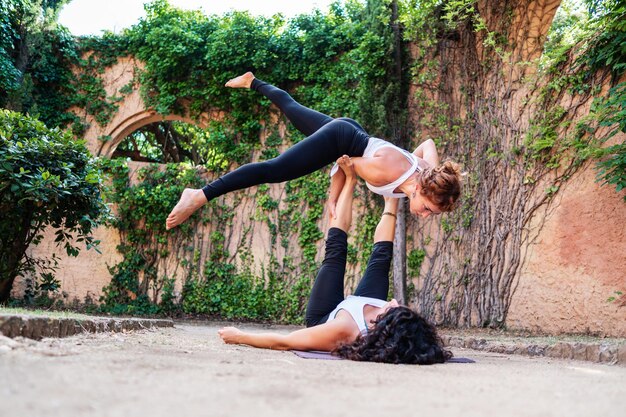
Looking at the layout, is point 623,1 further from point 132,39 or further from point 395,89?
point 132,39

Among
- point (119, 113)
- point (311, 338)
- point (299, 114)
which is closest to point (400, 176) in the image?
point (299, 114)

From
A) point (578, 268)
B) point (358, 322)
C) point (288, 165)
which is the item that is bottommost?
point (358, 322)

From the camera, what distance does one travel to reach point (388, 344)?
234 centimetres

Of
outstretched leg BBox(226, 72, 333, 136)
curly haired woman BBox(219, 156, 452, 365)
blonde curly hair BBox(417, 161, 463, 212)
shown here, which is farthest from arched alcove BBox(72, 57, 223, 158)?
blonde curly hair BBox(417, 161, 463, 212)

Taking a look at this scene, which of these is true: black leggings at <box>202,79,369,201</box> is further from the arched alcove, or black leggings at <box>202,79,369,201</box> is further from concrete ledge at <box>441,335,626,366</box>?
the arched alcove

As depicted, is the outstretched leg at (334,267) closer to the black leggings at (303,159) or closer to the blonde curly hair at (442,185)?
the black leggings at (303,159)

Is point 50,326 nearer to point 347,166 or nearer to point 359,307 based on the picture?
point 359,307

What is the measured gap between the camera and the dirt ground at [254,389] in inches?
40.8

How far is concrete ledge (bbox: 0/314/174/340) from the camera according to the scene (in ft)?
6.10

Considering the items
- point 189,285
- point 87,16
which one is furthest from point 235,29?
point 87,16

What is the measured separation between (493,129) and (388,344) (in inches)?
180

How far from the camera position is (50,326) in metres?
2.17

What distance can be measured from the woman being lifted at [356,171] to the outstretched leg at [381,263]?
0.54ft

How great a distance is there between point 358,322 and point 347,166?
119 cm
